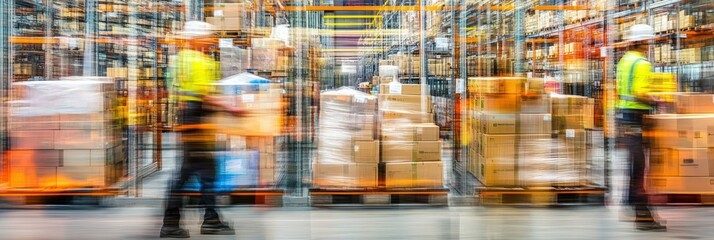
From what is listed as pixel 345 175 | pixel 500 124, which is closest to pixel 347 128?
pixel 345 175

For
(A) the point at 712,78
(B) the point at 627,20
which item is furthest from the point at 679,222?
(B) the point at 627,20

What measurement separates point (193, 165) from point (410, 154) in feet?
8.50

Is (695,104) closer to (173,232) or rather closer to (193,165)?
(193,165)

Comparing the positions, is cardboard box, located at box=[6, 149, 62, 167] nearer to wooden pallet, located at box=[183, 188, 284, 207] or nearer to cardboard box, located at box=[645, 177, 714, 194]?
wooden pallet, located at box=[183, 188, 284, 207]

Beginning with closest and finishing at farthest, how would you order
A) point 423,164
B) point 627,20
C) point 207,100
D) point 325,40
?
point 207,100
point 423,164
point 627,20
point 325,40

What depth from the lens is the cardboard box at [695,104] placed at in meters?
7.70

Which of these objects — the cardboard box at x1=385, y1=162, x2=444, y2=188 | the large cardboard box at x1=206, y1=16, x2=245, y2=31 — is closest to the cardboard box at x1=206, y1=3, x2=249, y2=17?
the large cardboard box at x1=206, y1=16, x2=245, y2=31

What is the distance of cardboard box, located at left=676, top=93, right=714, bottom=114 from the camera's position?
7.70m

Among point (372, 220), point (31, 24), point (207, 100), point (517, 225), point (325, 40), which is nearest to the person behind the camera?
point (207, 100)

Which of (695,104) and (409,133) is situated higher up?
(695,104)

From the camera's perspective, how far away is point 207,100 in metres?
5.79

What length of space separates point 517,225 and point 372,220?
1298mm

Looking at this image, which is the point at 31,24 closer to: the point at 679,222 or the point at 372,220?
the point at 372,220

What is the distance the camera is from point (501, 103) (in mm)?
7609
